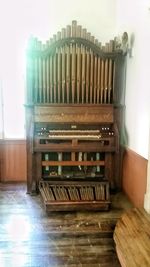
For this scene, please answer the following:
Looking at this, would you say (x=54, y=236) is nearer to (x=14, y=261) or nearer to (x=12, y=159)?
(x=14, y=261)

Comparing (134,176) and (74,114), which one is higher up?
(74,114)

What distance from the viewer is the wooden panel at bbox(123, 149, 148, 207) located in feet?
12.0

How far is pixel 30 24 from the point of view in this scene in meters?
4.64

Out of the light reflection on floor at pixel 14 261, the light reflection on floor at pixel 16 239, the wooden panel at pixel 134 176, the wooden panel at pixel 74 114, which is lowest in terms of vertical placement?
the light reflection on floor at pixel 14 261

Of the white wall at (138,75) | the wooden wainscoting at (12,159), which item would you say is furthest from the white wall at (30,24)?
the wooden wainscoting at (12,159)

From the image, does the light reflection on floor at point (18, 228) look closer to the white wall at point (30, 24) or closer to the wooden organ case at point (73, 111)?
the wooden organ case at point (73, 111)

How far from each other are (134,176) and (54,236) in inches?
55.5

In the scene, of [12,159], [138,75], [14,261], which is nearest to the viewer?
[14,261]

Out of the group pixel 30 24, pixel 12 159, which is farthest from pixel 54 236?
pixel 30 24

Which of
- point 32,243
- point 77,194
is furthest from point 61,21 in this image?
point 32,243

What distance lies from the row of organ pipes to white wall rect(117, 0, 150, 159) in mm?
350

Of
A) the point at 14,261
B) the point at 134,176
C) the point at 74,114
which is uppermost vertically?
the point at 74,114

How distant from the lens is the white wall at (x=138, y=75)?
3.57 metres

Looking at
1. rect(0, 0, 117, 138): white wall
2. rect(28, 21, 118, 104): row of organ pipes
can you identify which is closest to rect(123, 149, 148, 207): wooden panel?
rect(28, 21, 118, 104): row of organ pipes
